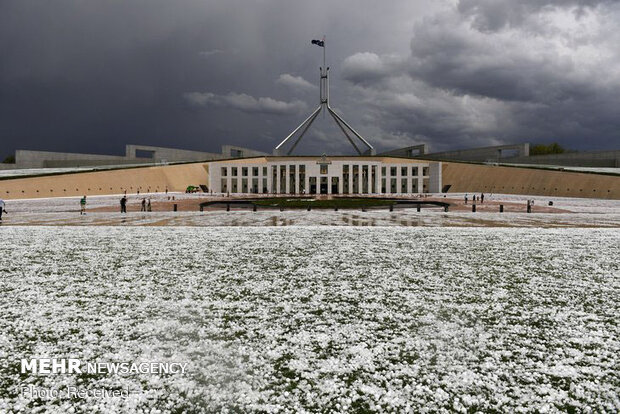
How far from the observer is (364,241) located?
15688mm

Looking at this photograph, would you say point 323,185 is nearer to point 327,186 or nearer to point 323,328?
point 327,186

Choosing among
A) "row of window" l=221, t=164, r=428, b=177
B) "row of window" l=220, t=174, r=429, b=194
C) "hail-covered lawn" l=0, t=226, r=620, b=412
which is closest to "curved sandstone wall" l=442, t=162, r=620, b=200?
"row of window" l=220, t=174, r=429, b=194

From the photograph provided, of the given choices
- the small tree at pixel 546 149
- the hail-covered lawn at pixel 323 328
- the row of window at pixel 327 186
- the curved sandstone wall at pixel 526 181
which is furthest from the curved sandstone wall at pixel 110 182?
the small tree at pixel 546 149

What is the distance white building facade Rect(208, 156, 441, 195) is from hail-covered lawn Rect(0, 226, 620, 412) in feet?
222

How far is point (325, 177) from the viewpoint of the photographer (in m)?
80.4

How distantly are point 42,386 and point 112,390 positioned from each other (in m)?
0.92

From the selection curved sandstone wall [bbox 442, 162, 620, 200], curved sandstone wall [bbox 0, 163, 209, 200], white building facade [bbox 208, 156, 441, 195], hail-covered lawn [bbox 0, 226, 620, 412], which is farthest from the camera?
white building facade [bbox 208, 156, 441, 195]

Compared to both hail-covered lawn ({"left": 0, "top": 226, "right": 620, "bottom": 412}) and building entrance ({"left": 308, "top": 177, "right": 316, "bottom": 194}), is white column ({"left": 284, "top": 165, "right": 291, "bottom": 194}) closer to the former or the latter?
building entrance ({"left": 308, "top": 177, "right": 316, "bottom": 194})

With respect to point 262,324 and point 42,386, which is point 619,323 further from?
point 42,386

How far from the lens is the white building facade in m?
80.2

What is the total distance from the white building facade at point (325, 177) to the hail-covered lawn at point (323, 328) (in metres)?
67.8

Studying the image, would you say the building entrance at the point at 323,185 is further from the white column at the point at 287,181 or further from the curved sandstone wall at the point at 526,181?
the curved sandstone wall at the point at 526,181

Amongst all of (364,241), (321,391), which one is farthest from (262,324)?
(364,241)

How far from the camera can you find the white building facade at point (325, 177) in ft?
263
